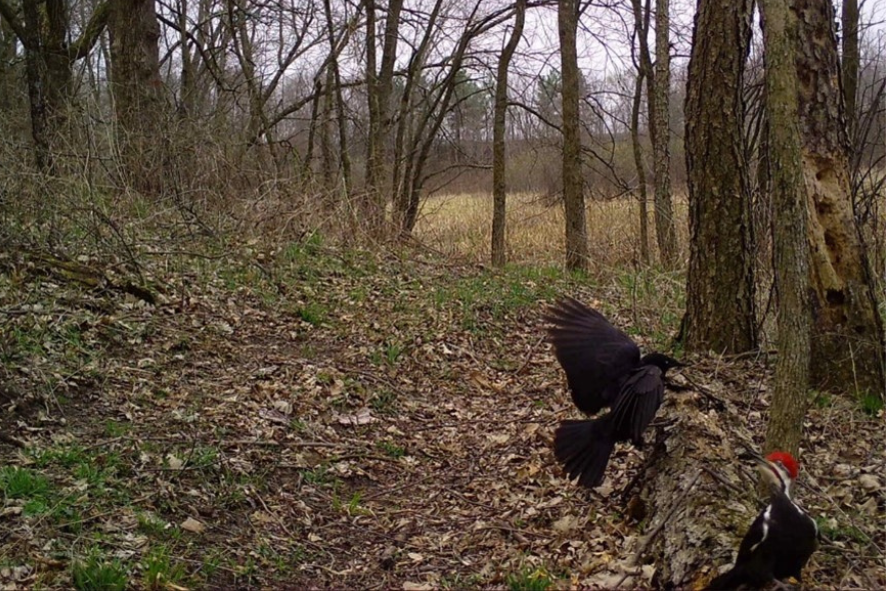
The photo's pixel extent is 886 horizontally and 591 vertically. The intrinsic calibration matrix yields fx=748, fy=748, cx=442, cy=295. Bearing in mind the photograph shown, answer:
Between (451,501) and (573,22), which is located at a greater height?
(573,22)

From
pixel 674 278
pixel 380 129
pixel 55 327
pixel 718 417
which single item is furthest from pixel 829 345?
pixel 380 129

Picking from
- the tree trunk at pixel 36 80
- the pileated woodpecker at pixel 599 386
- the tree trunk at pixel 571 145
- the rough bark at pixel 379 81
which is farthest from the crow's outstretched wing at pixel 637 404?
the rough bark at pixel 379 81

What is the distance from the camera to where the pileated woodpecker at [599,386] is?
3.73 metres

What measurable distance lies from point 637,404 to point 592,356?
1.70ft

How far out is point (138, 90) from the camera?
925cm

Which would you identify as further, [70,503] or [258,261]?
[258,261]

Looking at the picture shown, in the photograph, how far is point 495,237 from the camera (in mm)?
12211

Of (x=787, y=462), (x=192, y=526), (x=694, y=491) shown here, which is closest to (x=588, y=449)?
(x=694, y=491)

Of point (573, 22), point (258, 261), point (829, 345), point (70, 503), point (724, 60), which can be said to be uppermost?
point (573, 22)

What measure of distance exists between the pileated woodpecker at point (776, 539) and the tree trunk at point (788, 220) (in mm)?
633

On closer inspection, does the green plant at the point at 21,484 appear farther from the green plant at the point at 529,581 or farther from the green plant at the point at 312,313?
the green plant at the point at 312,313

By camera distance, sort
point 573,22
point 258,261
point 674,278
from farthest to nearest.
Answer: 1. point 573,22
2. point 674,278
3. point 258,261

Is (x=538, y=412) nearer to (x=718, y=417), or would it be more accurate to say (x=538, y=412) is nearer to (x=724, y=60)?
(x=718, y=417)

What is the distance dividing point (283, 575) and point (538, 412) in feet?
7.97
